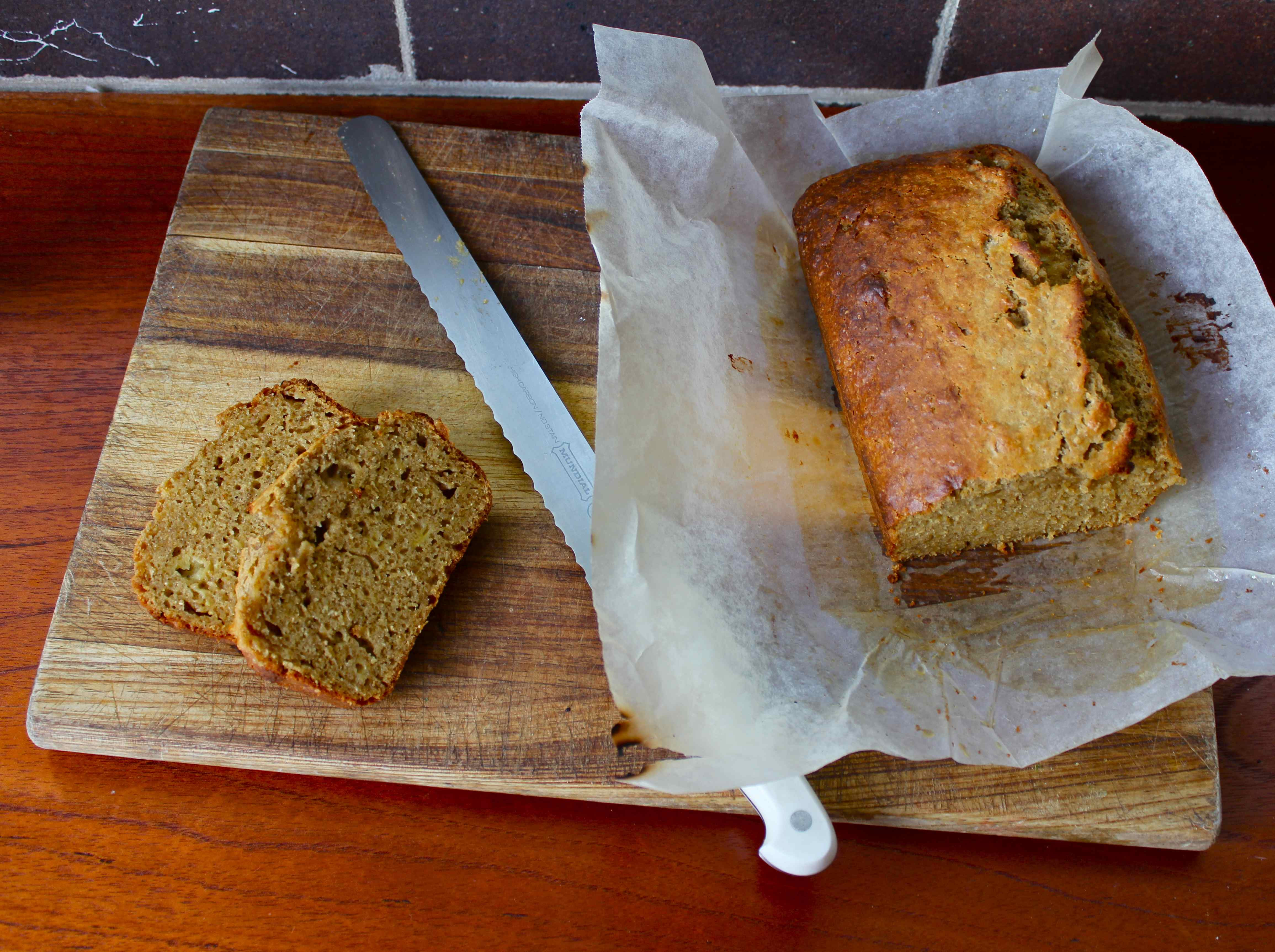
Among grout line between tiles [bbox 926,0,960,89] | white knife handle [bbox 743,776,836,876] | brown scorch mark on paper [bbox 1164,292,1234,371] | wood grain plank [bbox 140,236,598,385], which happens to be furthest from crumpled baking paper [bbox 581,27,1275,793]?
wood grain plank [bbox 140,236,598,385]

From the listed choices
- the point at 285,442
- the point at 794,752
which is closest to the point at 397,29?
the point at 285,442

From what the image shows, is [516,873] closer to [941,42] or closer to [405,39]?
[405,39]

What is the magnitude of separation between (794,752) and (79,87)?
2.87m

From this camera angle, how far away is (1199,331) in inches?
86.2

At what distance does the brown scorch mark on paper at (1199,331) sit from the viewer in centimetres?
216

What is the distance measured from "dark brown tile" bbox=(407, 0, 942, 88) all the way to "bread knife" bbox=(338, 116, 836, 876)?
0.36m

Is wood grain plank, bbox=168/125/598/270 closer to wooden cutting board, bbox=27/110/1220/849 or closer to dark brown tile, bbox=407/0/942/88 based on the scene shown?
wooden cutting board, bbox=27/110/1220/849

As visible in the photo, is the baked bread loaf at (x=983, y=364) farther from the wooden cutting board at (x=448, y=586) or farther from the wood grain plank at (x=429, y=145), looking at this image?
the wood grain plank at (x=429, y=145)

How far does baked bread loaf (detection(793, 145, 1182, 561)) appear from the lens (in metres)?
1.98

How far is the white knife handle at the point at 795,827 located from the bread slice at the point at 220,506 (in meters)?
1.21

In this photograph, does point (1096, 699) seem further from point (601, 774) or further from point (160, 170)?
point (160, 170)

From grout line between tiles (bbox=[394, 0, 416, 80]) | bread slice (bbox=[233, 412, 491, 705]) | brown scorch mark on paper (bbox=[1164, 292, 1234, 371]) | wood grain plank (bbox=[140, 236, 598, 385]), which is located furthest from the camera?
grout line between tiles (bbox=[394, 0, 416, 80])

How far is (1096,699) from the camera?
1.93 meters

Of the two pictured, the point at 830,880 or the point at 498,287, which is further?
the point at 498,287
